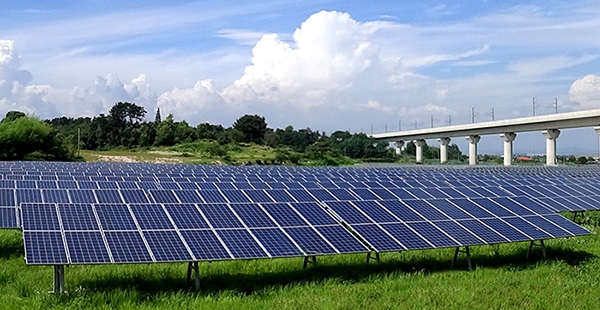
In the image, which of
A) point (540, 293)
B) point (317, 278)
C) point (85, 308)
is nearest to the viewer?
point (85, 308)

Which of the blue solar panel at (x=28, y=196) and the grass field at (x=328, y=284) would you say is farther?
Answer: the blue solar panel at (x=28, y=196)

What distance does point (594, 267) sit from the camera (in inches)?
577

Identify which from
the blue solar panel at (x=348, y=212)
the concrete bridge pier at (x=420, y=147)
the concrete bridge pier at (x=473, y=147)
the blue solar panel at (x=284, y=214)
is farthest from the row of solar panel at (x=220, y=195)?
the concrete bridge pier at (x=420, y=147)

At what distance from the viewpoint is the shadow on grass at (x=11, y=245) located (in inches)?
606

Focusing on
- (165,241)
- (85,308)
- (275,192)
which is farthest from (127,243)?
(275,192)

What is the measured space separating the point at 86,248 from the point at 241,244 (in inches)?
115

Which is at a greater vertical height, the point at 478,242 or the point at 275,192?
the point at 275,192

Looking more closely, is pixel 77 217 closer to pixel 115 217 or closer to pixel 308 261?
pixel 115 217

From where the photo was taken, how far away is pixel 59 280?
10391mm

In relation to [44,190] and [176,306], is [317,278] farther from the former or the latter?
[44,190]

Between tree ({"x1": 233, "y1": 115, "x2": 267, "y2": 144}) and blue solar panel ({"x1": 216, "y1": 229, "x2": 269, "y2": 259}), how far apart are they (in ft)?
363

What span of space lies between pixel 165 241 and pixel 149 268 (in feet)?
8.69

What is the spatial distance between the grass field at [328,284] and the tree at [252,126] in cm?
10733

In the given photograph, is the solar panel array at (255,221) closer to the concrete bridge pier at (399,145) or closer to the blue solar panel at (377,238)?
the blue solar panel at (377,238)
